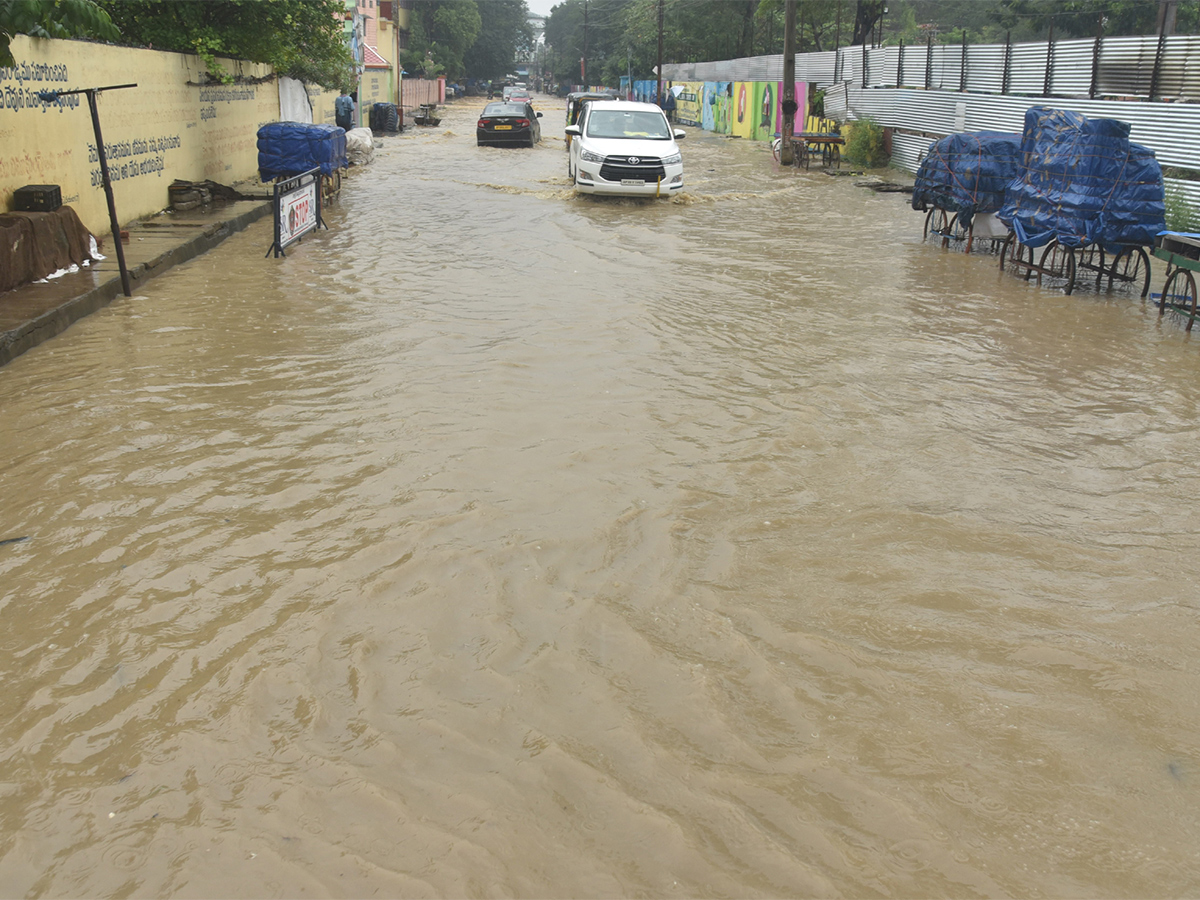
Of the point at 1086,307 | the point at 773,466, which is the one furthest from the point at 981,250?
the point at 773,466

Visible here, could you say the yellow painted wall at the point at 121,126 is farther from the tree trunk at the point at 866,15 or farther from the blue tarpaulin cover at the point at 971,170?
the tree trunk at the point at 866,15

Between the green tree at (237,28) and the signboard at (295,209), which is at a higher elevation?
the green tree at (237,28)

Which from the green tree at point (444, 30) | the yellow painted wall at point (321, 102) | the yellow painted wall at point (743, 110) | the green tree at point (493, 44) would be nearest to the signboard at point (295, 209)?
the yellow painted wall at point (321, 102)

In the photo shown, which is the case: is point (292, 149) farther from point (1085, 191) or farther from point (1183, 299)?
point (1183, 299)

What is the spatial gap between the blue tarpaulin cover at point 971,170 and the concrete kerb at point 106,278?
10049 mm

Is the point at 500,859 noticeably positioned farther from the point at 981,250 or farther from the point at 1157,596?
the point at 981,250

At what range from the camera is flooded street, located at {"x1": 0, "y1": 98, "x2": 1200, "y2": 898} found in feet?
10.5

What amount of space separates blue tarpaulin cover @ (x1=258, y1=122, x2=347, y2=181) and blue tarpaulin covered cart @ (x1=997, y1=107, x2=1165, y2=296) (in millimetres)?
10491

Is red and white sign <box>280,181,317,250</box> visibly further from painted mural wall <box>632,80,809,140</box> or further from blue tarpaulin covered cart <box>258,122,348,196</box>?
painted mural wall <box>632,80,809,140</box>

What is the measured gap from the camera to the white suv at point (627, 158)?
61.7 feet

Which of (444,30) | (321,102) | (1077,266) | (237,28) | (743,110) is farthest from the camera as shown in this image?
(444,30)

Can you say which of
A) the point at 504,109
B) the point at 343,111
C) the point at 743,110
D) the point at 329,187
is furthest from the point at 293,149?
the point at 743,110

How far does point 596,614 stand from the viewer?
454 cm

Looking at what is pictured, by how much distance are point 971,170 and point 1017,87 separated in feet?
38.6
